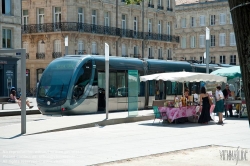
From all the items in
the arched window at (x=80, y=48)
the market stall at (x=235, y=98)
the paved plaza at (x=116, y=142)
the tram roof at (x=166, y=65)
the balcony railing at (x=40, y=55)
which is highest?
the arched window at (x=80, y=48)

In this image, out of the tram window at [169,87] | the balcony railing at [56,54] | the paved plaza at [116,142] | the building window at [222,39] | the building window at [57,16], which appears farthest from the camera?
the building window at [222,39]

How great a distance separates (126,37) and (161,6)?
9.95 m

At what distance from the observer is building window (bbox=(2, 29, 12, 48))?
45244 mm

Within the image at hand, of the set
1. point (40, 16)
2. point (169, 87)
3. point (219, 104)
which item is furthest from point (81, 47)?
point (219, 104)

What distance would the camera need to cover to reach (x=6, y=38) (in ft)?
149

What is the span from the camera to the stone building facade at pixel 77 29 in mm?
53531

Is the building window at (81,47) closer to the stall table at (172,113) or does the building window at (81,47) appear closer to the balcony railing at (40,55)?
the balcony railing at (40,55)

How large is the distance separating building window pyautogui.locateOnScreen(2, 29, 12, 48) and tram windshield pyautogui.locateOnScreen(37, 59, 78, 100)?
22249 mm

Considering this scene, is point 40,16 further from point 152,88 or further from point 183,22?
point 183,22

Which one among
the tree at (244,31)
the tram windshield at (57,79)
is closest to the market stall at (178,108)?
the tram windshield at (57,79)

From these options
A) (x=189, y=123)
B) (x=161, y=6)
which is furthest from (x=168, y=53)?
(x=189, y=123)

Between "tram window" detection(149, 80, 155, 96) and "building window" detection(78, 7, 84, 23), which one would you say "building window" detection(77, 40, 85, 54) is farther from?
"tram window" detection(149, 80, 155, 96)

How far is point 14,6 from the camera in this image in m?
→ 45.8

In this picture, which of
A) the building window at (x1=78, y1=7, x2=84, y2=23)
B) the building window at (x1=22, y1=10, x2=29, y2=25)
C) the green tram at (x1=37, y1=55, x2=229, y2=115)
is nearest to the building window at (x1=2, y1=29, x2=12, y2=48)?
the building window at (x1=78, y1=7, x2=84, y2=23)
